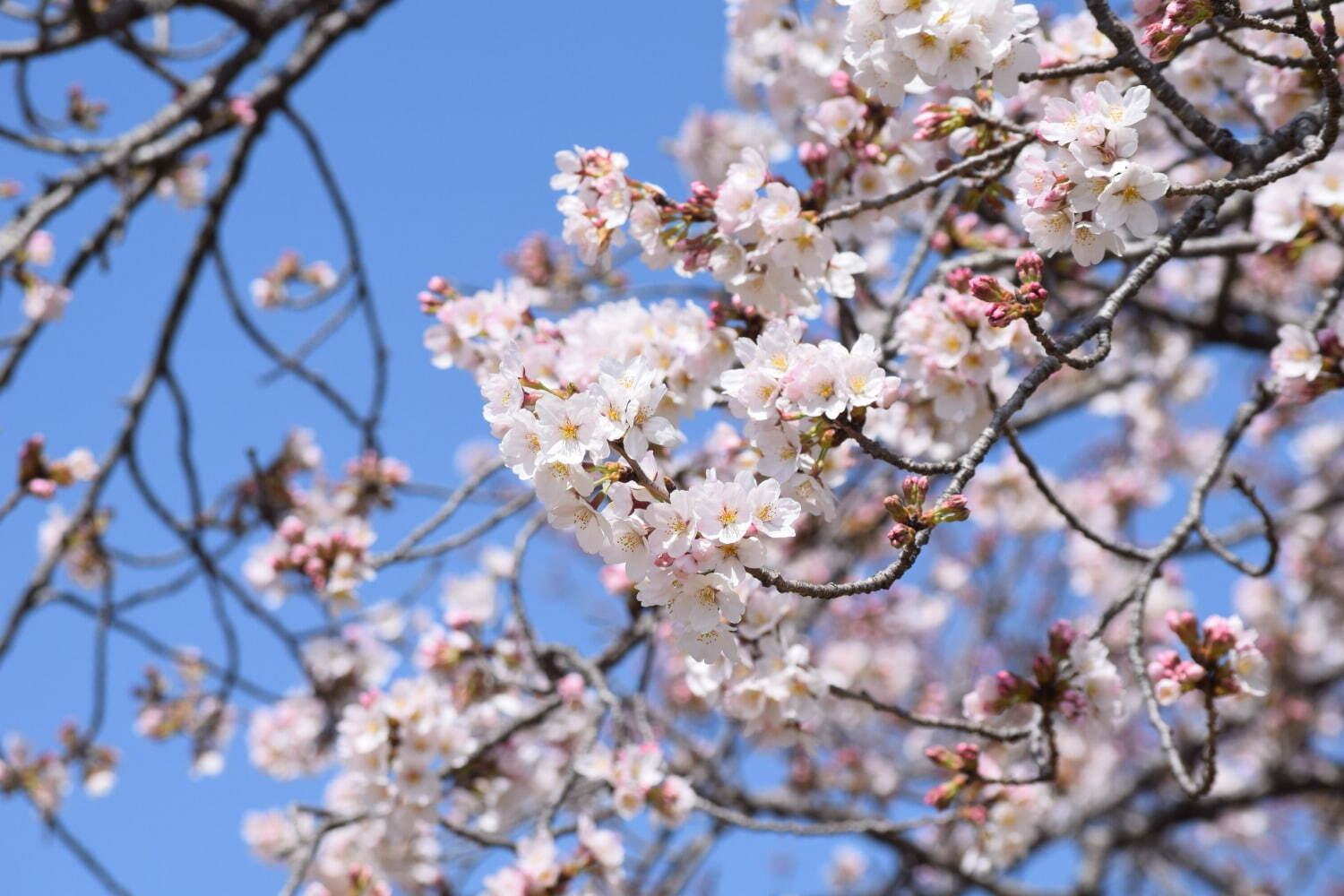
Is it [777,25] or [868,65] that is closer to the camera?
[868,65]

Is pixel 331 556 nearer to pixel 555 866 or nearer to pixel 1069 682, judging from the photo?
pixel 555 866

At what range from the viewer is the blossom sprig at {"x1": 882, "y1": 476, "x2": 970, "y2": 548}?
1.51 metres

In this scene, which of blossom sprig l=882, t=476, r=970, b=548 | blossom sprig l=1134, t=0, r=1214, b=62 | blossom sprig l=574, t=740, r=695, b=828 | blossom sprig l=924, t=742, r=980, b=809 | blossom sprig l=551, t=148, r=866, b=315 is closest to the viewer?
blossom sprig l=882, t=476, r=970, b=548

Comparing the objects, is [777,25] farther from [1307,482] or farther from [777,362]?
[1307,482]

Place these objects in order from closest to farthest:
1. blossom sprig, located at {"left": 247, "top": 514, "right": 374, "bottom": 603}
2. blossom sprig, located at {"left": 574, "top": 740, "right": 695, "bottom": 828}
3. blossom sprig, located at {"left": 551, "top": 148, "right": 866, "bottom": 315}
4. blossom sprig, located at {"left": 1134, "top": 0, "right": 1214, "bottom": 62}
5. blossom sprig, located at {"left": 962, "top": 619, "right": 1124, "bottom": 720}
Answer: blossom sprig, located at {"left": 1134, "top": 0, "right": 1214, "bottom": 62}, blossom sprig, located at {"left": 551, "top": 148, "right": 866, "bottom": 315}, blossom sprig, located at {"left": 962, "top": 619, "right": 1124, "bottom": 720}, blossom sprig, located at {"left": 574, "top": 740, "right": 695, "bottom": 828}, blossom sprig, located at {"left": 247, "top": 514, "right": 374, "bottom": 603}

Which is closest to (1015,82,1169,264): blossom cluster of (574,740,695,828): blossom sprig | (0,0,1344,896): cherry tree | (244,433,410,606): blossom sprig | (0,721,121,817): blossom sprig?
(0,0,1344,896): cherry tree

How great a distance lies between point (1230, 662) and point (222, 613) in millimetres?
2865

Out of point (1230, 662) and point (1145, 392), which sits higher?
point (1145, 392)

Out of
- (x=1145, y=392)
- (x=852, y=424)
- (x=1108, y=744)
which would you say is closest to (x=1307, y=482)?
(x=1145, y=392)

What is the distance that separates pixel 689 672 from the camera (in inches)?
94.9

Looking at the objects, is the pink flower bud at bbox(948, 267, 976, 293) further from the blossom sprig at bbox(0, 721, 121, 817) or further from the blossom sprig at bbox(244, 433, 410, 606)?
the blossom sprig at bbox(0, 721, 121, 817)

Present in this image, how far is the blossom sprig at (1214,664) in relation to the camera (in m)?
2.17

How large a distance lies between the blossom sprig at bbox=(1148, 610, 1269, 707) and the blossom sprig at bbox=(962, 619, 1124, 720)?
10cm

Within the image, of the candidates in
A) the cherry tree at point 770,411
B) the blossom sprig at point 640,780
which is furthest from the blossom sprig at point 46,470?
the blossom sprig at point 640,780
